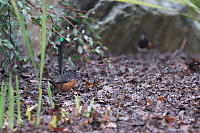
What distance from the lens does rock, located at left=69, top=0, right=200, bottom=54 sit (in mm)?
3762

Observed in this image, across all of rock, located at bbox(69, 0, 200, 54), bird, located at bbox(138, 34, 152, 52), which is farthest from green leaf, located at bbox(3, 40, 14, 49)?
bird, located at bbox(138, 34, 152, 52)

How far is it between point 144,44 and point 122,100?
209 cm

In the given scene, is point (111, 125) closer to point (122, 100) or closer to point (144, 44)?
point (122, 100)

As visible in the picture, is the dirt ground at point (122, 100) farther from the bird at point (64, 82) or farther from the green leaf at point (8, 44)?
the green leaf at point (8, 44)

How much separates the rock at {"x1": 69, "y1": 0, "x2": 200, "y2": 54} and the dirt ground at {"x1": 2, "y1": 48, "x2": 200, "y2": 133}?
943 mm

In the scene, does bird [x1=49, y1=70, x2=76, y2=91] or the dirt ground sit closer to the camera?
the dirt ground

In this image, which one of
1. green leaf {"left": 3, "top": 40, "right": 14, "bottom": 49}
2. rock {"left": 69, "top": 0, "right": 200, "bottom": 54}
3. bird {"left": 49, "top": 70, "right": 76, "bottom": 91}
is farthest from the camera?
rock {"left": 69, "top": 0, "right": 200, "bottom": 54}

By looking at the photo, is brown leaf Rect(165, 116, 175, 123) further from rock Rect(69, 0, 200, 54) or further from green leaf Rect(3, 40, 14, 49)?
rock Rect(69, 0, 200, 54)

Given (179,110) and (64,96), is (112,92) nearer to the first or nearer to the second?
(64,96)

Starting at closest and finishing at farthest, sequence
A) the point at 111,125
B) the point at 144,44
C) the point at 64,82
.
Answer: the point at 111,125 → the point at 64,82 → the point at 144,44

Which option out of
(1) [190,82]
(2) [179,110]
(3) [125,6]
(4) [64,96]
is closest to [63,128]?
(4) [64,96]

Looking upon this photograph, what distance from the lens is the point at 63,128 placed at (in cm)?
142

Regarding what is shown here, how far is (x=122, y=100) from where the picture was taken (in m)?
1.91

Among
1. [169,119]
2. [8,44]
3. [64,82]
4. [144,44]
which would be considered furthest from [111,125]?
[144,44]
